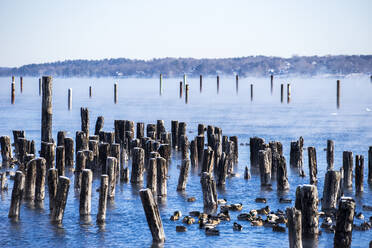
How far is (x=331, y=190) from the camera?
792 inches

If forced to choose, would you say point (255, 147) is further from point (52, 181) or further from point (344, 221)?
point (344, 221)

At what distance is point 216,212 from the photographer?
20.2 m

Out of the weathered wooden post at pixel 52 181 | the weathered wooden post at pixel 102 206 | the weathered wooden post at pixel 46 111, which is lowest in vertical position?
the weathered wooden post at pixel 102 206

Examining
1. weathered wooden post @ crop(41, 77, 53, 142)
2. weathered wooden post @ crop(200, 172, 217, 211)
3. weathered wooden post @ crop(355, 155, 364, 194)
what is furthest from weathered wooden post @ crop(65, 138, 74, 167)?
weathered wooden post @ crop(355, 155, 364, 194)

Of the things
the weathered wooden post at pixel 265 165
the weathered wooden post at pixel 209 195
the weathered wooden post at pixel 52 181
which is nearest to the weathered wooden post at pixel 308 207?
the weathered wooden post at pixel 209 195

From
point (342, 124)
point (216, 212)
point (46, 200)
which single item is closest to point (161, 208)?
point (216, 212)

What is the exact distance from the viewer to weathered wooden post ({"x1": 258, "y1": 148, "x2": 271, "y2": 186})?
2414cm

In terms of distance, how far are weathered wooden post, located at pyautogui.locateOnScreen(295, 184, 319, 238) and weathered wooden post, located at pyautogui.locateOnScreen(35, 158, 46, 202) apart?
809 cm

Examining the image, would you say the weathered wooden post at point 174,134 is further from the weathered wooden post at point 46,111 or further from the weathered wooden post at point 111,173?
the weathered wooden post at point 111,173

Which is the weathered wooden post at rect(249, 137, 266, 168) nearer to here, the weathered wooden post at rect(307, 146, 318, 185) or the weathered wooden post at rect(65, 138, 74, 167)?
the weathered wooden post at rect(307, 146, 318, 185)

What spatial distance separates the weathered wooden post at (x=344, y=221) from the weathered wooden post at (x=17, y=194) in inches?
343

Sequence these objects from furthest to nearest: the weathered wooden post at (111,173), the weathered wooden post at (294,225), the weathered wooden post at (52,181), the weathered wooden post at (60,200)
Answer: the weathered wooden post at (111,173) → the weathered wooden post at (52,181) → the weathered wooden post at (60,200) → the weathered wooden post at (294,225)

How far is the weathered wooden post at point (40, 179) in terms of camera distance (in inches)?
803

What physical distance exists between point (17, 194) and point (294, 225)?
317 inches
